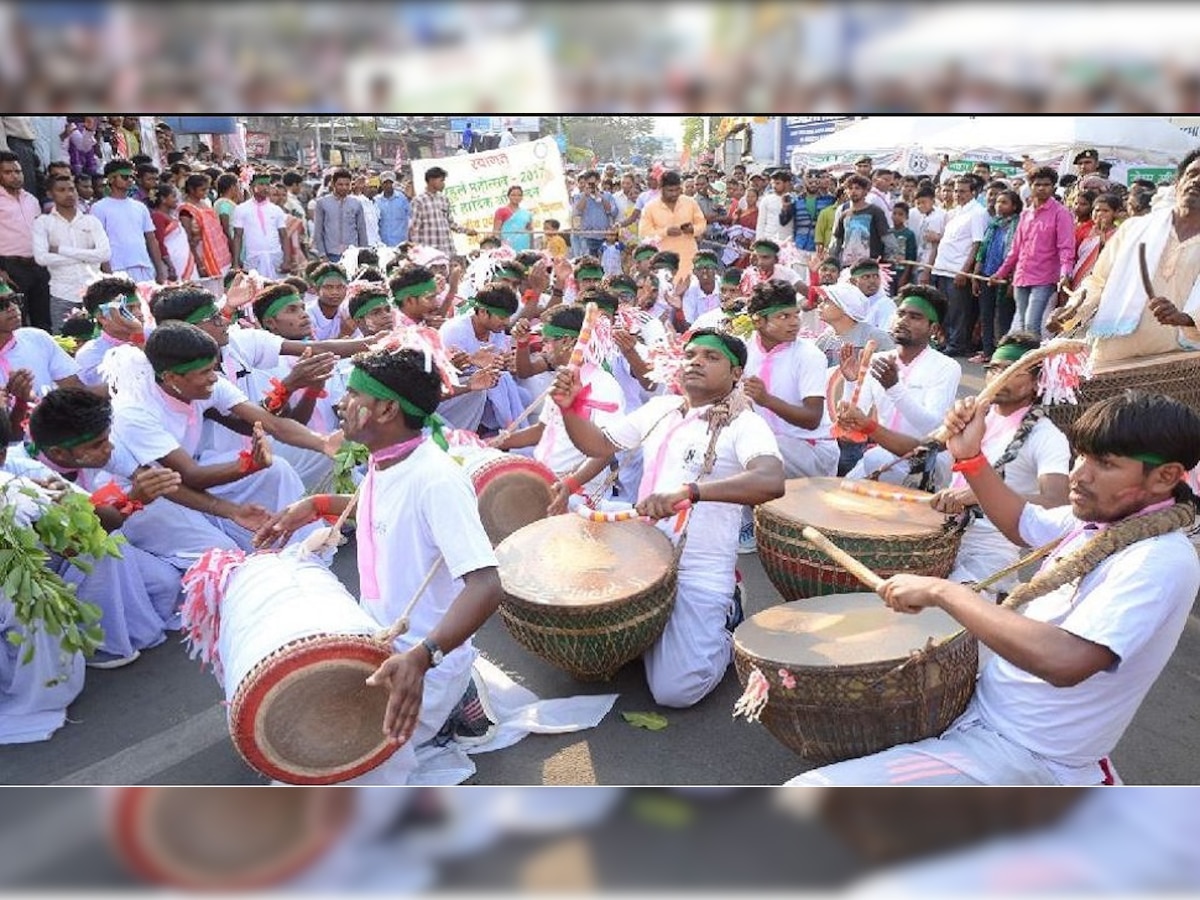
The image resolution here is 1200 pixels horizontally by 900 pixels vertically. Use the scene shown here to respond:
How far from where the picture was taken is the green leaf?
364cm

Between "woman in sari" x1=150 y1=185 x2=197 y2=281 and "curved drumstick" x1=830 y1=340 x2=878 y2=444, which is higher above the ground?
"woman in sari" x1=150 y1=185 x2=197 y2=281

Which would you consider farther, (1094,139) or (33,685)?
(1094,139)

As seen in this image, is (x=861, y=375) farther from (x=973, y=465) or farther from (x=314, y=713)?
(x=314, y=713)

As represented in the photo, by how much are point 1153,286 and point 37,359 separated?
6.16 meters

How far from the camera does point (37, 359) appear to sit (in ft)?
17.5

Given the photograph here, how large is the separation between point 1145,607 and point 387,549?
2.08 m

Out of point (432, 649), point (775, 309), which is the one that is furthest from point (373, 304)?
point (432, 649)

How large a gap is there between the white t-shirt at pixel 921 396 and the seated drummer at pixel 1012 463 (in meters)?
0.57

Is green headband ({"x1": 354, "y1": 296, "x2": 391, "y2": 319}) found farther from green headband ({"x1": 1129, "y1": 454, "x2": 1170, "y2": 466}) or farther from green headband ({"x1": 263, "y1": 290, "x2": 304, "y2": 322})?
green headband ({"x1": 1129, "y1": 454, "x2": 1170, "y2": 466})

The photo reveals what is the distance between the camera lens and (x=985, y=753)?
2443 mm

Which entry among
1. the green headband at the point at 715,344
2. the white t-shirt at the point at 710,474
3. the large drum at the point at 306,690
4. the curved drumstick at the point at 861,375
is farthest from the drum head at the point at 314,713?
the curved drumstick at the point at 861,375

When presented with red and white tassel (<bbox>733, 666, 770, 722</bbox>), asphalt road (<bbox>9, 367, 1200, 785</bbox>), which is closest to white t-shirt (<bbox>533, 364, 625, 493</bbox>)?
asphalt road (<bbox>9, 367, 1200, 785</bbox>)

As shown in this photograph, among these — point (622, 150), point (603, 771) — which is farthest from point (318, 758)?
point (622, 150)

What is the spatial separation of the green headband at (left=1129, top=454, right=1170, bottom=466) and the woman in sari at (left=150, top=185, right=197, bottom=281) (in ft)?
30.6
